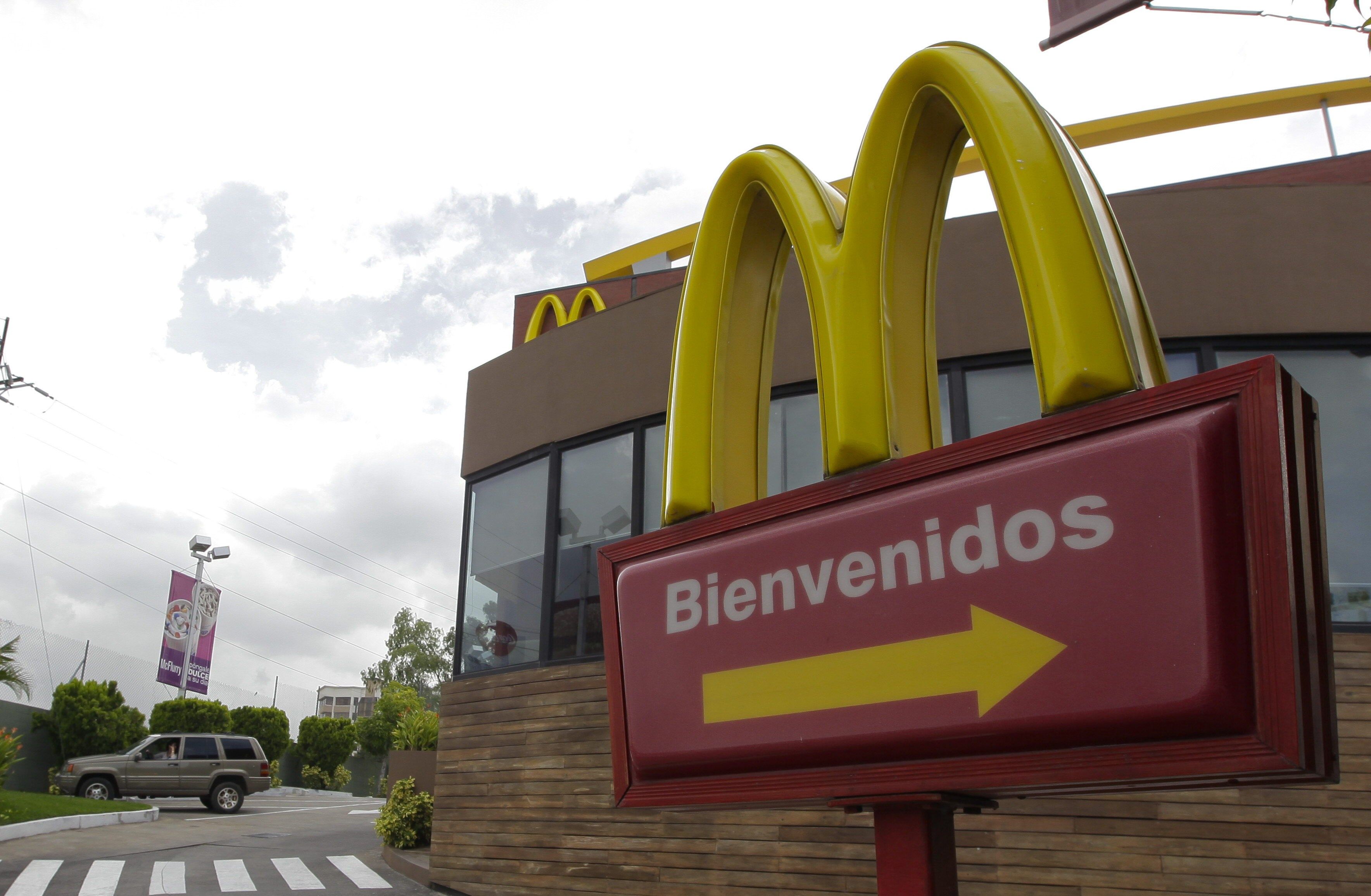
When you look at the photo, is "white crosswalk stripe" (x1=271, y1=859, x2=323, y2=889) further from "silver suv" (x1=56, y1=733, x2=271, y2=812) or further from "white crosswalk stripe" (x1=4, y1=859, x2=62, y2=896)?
"silver suv" (x1=56, y1=733, x2=271, y2=812)

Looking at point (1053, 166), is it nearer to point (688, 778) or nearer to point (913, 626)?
point (913, 626)

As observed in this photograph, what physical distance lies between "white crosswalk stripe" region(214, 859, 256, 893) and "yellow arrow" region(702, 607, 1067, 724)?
10620 millimetres

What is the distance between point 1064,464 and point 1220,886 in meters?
5.79

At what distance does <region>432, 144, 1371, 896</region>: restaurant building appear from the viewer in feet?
22.7

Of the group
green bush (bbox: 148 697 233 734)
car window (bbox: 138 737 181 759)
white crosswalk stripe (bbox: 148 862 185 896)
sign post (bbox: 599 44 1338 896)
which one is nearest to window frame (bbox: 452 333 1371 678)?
white crosswalk stripe (bbox: 148 862 185 896)

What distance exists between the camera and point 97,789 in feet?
71.9

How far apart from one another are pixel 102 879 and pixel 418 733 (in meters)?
5.62

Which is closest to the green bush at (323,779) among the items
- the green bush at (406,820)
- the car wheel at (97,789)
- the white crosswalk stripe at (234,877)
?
the car wheel at (97,789)

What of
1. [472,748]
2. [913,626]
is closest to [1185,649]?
[913,626]

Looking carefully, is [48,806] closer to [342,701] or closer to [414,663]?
[414,663]

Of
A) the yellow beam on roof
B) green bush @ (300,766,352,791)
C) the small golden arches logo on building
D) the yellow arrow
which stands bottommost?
green bush @ (300,766,352,791)

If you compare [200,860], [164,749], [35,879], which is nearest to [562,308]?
[200,860]

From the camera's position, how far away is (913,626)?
2777mm

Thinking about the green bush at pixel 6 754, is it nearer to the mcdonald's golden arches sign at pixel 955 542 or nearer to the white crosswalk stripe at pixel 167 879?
the white crosswalk stripe at pixel 167 879
